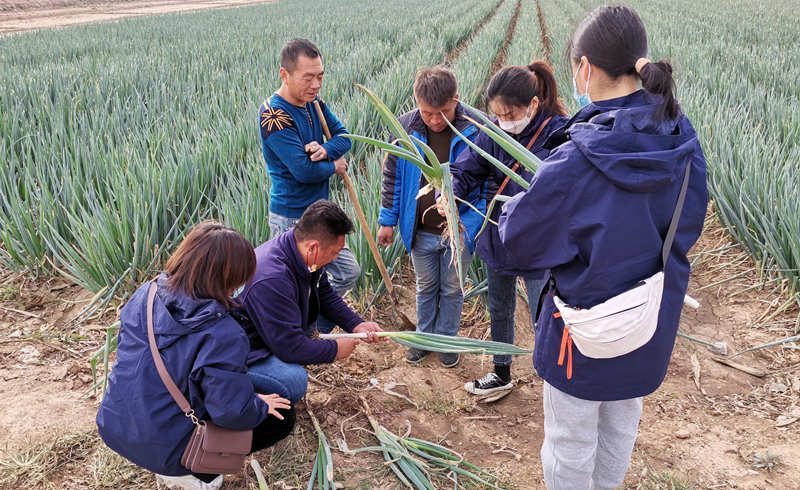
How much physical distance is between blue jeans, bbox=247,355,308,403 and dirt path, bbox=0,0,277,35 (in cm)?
1893

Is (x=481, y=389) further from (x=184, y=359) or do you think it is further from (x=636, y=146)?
(x=636, y=146)

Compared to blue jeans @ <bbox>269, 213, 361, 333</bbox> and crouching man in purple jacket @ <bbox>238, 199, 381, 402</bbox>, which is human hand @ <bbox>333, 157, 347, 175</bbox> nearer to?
blue jeans @ <bbox>269, 213, 361, 333</bbox>

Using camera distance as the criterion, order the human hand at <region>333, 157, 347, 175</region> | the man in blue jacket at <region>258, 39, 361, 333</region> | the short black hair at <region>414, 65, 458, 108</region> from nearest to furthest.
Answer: the short black hair at <region>414, 65, 458, 108</region>
the man in blue jacket at <region>258, 39, 361, 333</region>
the human hand at <region>333, 157, 347, 175</region>

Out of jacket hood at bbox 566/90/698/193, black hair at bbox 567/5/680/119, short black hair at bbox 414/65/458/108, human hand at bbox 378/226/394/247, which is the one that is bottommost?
human hand at bbox 378/226/394/247

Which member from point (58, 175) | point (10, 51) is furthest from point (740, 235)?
point (10, 51)

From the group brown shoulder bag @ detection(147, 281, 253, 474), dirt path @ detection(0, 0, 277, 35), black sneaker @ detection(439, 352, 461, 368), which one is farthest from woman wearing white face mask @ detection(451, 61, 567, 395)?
dirt path @ detection(0, 0, 277, 35)

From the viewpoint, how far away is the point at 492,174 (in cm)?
196

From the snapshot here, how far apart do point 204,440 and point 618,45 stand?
1.39 m

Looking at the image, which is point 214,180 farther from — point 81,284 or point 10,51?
point 10,51

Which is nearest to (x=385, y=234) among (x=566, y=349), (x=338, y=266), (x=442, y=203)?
(x=338, y=266)

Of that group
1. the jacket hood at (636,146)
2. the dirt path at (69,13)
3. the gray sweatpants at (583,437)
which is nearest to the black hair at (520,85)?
the jacket hood at (636,146)

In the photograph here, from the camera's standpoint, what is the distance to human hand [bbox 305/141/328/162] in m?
2.22

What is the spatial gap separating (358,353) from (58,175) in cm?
222

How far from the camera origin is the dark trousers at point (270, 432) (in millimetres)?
1707
